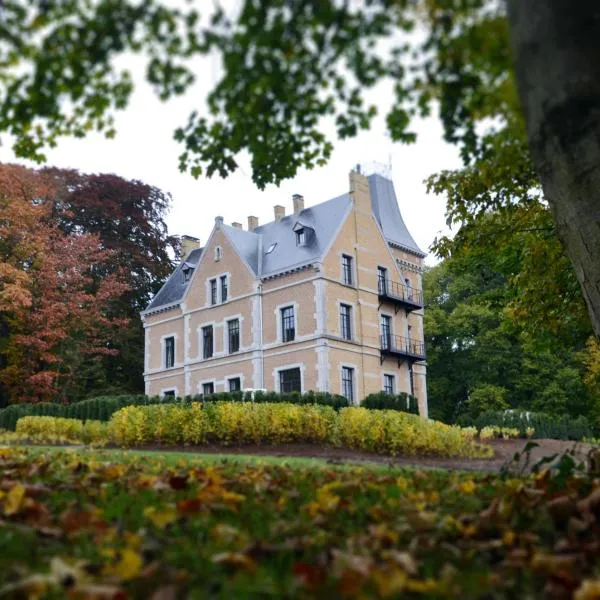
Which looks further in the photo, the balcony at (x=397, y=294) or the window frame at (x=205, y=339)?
the window frame at (x=205, y=339)

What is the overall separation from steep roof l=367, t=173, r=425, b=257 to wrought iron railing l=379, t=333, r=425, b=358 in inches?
225

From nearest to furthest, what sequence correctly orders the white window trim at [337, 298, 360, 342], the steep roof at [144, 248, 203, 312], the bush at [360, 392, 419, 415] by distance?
the bush at [360, 392, 419, 415], the white window trim at [337, 298, 360, 342], the steep roof at [144, 248, 203, 312]

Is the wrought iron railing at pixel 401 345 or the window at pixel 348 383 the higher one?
the wrought iron railing at pixel 401 345

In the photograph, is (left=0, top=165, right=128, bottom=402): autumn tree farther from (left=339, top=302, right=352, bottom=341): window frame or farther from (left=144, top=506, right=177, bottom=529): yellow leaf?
(left=144, top=506, right=177, bottom=529): yellow leaf

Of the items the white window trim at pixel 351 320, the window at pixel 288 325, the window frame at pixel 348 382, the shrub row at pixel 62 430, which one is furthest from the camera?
Result: the window at pixel 288 325

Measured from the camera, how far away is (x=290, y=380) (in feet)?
105

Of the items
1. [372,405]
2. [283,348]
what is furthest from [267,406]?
[283,348]

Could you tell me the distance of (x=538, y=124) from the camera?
4.68 meters

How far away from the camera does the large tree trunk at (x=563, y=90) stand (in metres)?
4.37

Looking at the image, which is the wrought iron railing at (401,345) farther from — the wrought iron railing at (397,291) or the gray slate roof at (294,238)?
the gray slate roof at (294,238)

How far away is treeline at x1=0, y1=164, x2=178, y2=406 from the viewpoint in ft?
102

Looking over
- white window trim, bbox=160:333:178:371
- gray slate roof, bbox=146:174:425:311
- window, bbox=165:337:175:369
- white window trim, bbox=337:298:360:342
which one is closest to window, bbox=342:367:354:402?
white window trim, bbox=337:298:360:342

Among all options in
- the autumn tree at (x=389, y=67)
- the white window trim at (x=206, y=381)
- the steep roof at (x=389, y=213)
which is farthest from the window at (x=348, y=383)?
the autumn tree at (x=389, y=67)

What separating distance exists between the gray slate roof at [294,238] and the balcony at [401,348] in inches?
227
